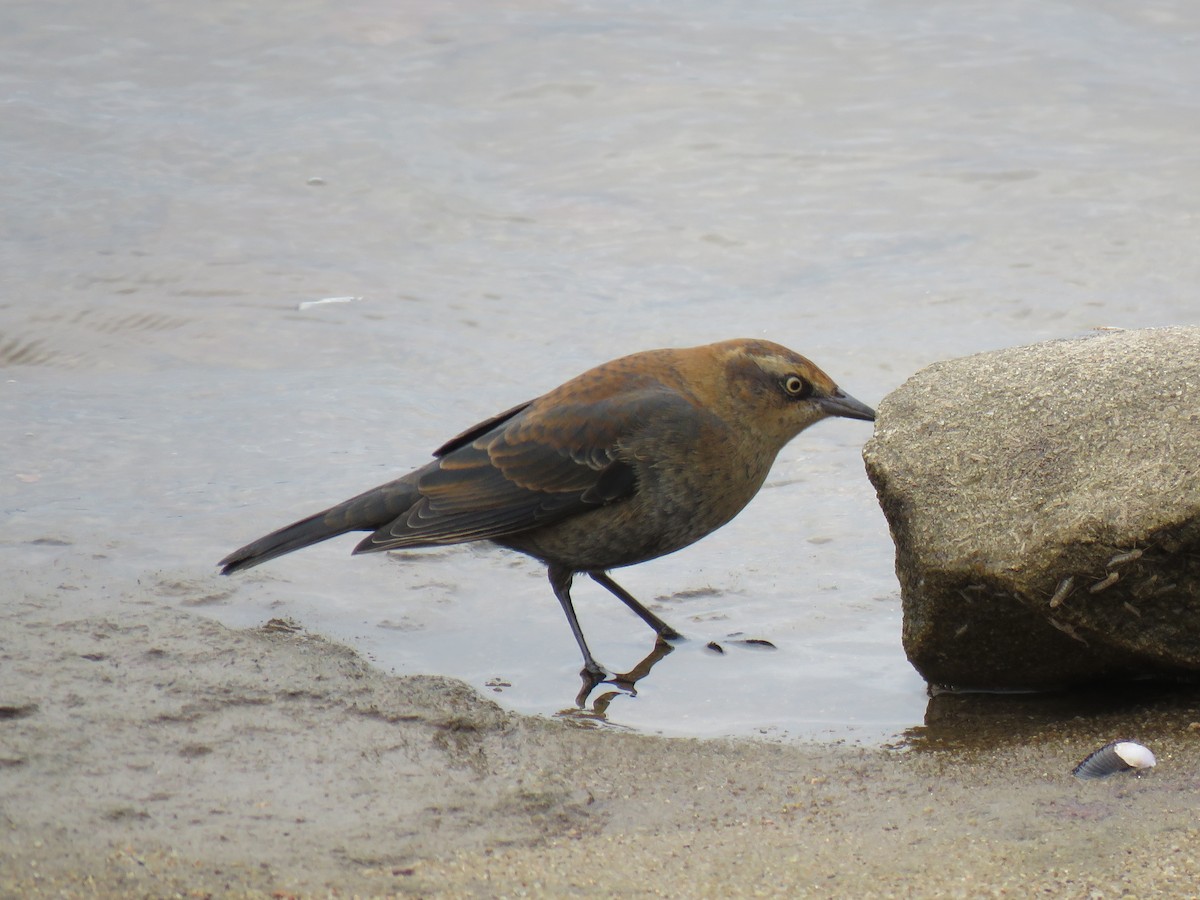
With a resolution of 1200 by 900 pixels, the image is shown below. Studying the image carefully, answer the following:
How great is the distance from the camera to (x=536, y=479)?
573 centimetres

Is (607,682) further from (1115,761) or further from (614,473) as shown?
(1115,761)

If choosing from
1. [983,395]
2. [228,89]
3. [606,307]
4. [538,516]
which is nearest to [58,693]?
[538,516]

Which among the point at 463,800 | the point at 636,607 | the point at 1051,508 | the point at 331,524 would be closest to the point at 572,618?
the point at 636,607

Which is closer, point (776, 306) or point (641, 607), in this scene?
point (641, 607)

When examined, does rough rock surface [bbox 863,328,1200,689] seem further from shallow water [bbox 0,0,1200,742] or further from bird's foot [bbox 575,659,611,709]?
bird's foot [bbox 575,659,611,709]

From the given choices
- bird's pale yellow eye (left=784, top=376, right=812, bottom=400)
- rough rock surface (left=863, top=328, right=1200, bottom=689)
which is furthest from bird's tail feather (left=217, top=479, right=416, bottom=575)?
rough rock surface (left=863, top=328, right=1200, bottom=689)

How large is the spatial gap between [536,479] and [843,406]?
3.90 ft

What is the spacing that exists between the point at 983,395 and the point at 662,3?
11.3m

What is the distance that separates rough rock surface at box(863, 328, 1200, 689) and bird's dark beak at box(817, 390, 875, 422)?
2.62 ft

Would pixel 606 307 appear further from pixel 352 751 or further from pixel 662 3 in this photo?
pixel 662 3

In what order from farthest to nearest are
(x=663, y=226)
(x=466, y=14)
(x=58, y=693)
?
(x=466, y=14), (x=663, y=226), (x=58, y=693)

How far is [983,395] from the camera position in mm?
4766

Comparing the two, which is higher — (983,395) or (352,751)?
(983,395)

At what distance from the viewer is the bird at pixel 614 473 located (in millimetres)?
5590
